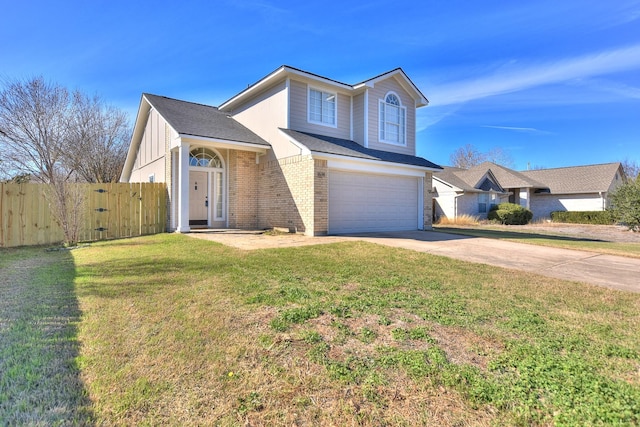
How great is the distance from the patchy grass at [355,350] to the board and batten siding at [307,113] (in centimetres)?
835

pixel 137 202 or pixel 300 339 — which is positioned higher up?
pixel 137 202

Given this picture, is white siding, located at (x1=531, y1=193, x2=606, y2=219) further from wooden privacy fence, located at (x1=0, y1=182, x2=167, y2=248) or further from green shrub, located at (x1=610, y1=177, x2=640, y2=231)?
wooden privacy fence, located at (x1=0, y1=182, x2=167, y2=248)

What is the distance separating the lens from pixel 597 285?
5.16 m

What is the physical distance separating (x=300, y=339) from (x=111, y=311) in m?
2.38

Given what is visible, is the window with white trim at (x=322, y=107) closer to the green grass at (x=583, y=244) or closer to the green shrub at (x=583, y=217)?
the green grass at (x=583, y=244)

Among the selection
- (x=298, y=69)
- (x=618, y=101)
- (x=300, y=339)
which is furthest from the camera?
(x=618, y=101)

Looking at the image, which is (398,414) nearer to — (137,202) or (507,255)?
(507,255)

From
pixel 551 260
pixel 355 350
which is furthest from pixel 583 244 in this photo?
pixel 355 350

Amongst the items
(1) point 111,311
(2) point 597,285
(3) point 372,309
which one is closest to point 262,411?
(3) point 372,309

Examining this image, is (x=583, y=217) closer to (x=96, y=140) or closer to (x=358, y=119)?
(x=358, y=119)

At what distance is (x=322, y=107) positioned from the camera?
42.9 ft

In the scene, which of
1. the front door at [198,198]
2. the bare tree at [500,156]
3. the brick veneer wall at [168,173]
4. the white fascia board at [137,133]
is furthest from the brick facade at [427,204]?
the bare tree at [500,156]

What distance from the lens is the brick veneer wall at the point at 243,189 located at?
12867 millimetres

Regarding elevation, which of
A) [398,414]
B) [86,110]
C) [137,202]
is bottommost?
[398,414]
